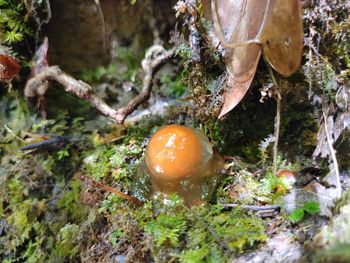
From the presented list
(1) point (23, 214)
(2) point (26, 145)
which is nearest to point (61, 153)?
(2) point (26, 145)

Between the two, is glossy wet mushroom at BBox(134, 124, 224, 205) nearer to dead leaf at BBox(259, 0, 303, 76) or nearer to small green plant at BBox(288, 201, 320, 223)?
small green plant at BBox(288, 201, 320, 223)

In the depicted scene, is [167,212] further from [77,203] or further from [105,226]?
[77,203]

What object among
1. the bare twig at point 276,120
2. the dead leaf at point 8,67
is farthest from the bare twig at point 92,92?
the bare twig at point 276,120

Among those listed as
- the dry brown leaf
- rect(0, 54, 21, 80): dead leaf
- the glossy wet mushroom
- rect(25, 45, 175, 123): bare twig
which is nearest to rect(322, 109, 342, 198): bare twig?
the dry brown leaf

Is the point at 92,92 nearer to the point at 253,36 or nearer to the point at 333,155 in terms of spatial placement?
the point at 253,36

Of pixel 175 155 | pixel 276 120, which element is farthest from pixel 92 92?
pixel 276 120

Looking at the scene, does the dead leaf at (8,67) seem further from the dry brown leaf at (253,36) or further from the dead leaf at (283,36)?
the dead leaf at (283,36)
